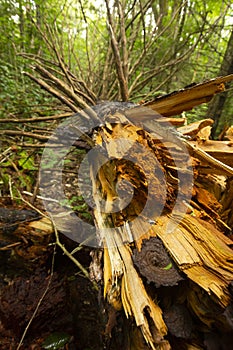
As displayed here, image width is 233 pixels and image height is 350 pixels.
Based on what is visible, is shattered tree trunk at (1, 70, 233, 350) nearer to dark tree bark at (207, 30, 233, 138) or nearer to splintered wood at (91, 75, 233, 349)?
splintered wood at (91, 75, 233, 349)

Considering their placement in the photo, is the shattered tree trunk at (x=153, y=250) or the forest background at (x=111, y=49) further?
the forest background at (x=111, y=49)

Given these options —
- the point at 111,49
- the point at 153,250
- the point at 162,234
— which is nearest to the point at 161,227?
the point at 162,234

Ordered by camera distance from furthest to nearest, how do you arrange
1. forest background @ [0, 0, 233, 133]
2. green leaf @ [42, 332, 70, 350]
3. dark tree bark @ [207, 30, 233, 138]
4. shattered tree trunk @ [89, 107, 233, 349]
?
dark tree bark @ [207, 30, 233, 138] → forest background @ [0, 0, 233, 133] → green leaf @ [42, 332, 70, 350] → shattered tree trunk @ [89, 107, 233, 349]

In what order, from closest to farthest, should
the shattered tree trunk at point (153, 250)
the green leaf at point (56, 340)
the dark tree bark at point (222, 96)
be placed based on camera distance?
the shattered tree trunk at point (153, 250)
the green leaf at point (56, 340)
the dark tree bark at point (222, 96)

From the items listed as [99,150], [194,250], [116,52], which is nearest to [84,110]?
[99,150]

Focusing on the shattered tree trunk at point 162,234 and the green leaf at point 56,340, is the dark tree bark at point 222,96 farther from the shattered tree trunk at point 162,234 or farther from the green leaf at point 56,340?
the green leaf at point 56,340

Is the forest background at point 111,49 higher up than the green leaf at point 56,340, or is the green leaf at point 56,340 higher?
the forest background at point 111,49

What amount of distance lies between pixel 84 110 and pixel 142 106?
496 mm

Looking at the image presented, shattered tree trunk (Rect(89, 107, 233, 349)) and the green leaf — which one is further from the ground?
shattered tree trunk (Rect(89, 107, 233, 349))

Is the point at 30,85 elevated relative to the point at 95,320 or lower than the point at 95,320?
elevated

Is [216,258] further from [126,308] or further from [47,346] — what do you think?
[47,346]

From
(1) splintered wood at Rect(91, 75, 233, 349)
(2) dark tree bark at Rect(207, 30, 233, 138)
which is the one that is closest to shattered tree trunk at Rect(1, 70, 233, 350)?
(1) splintered wood at Rect(91, 75, 233, 349)

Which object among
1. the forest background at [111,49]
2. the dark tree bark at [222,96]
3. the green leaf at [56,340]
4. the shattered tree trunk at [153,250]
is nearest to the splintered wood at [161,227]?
the shattered tree trunk at [153,250]

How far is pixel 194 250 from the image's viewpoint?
972 millimetres
